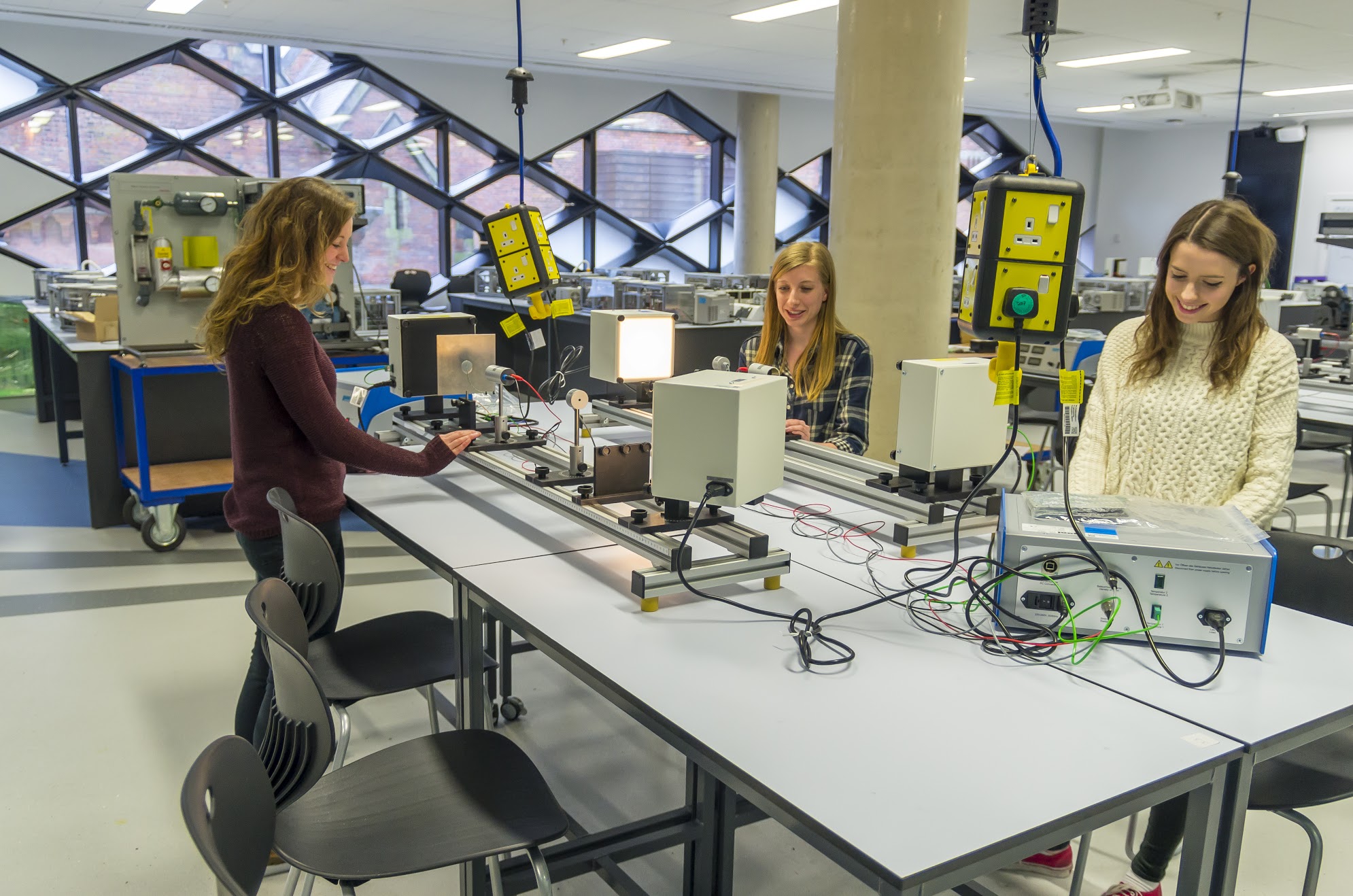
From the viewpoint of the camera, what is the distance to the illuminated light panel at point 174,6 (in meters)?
6.50

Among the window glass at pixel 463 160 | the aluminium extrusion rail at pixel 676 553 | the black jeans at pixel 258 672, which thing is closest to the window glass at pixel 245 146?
the window glass at pixel 463 160

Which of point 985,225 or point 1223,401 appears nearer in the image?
point 985,225

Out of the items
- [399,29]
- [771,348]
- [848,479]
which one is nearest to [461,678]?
[848,479]

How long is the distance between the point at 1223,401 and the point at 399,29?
23.0 feet

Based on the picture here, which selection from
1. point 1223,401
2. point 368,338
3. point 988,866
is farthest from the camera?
point 368,338

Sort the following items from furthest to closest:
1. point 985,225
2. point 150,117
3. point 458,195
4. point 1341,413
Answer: point 458,195
point 150,117
point 1341,413
point 985,225

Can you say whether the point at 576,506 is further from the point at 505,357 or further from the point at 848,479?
the point at 505,357

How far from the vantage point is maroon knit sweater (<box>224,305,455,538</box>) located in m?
1.91

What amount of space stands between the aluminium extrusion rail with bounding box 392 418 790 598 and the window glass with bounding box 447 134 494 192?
8.43 m

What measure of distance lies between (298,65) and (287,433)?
814 centimetres

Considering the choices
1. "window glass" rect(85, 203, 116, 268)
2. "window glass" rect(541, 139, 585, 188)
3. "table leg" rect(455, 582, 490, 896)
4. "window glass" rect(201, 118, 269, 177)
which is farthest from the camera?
"window glass" rect(541, 139, 585, 188)

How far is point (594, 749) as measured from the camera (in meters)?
2.55

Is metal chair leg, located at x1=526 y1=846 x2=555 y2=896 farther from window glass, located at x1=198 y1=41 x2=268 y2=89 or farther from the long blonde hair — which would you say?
window glass, located at x1=198 y1=41 x2=268 y2=89

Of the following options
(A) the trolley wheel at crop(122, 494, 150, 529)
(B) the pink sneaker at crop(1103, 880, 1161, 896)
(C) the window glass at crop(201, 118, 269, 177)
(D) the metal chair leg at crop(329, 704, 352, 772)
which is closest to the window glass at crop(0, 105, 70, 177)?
(C) the window glass at crop(201, 118, 269, 177)
